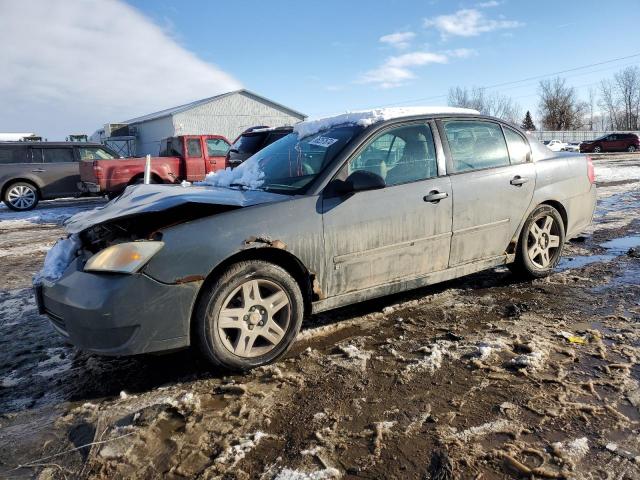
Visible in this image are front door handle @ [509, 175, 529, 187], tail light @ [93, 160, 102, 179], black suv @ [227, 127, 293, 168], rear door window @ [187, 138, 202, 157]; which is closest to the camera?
front door handle @ [509, 175, 529, 187]

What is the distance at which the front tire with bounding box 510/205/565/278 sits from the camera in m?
4.46

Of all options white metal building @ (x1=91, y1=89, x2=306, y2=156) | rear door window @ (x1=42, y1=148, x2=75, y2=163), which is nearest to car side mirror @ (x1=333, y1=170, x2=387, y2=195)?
rear door window @ (x1=42, y1=148, x2=75, y2=163)

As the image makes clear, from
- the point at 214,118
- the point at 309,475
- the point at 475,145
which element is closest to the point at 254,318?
the point at 309,475

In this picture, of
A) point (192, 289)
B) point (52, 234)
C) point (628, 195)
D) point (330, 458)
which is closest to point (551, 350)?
point (330, 458)

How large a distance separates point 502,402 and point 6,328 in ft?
12.6

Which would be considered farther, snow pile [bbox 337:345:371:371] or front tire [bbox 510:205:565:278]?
front tire [bbox 510:205:565:278]

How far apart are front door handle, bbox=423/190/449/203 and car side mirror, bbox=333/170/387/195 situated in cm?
53

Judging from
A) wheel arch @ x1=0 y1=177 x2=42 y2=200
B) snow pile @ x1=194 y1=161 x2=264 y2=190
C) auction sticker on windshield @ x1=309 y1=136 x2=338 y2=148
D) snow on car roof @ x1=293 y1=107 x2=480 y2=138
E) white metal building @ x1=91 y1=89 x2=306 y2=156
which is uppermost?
white metal building @ x1=91 y1=89 x2=306 y2=156

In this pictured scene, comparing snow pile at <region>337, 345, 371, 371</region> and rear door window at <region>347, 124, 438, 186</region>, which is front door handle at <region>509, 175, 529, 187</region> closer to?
rear door window at <region>347, 124, 438, 186</region>

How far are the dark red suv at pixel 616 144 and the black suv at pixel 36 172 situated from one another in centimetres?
3641

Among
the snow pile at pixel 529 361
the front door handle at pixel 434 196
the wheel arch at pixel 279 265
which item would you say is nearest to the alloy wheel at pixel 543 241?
the front door handle at pixel 434 196

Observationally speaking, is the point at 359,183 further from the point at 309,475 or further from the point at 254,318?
the point at 309,475

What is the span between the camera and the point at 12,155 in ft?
41.3

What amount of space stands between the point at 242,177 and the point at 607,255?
4386 mm
